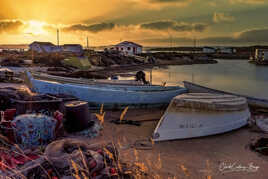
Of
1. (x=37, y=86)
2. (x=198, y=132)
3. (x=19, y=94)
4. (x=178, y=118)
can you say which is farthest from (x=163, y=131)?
(x=37, y=86)

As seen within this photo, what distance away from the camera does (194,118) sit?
7383 millimetres

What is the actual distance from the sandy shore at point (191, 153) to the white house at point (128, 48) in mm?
62278

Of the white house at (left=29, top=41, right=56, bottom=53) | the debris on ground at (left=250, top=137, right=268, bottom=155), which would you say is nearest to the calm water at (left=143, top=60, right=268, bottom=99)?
the debris on ground at (left=250, top=137, right=268, bottom=155)

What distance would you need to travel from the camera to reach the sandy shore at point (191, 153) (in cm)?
519

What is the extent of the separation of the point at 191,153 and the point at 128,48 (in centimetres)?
6866

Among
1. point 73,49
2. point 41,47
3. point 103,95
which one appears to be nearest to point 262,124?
point 103,95

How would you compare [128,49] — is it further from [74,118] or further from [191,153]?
[191,153]

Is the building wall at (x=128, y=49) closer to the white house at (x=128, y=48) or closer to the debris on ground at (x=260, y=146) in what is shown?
the white house at (x=128, y=48)

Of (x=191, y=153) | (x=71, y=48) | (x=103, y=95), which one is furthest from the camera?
(x=71, y=48)

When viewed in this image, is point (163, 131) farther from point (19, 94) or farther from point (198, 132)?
point (19, 94)

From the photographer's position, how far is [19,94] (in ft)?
26.7

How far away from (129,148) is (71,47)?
62.4m

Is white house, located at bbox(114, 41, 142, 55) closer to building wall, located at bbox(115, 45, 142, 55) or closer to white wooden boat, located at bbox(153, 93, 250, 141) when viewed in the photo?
building wall, located at bbox(115, 45, 142, 55)

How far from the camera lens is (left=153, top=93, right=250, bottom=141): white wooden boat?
7.15m
